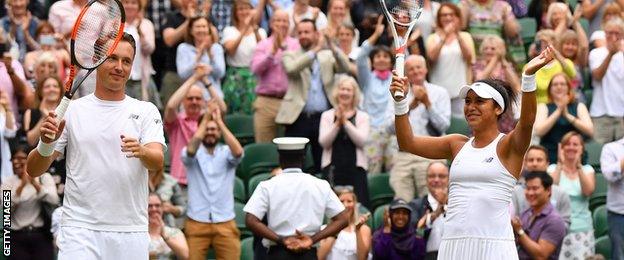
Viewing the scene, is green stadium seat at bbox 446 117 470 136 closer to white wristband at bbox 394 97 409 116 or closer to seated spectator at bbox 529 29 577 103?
seated spectator at bbox 529 29 577 103

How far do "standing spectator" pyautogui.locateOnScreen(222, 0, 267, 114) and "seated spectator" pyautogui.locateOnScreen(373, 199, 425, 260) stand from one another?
417cm

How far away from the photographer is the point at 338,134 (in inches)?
608

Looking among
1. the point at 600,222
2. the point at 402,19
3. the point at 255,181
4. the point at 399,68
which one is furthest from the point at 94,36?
the point at 600,222

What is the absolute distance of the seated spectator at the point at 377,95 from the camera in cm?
1588

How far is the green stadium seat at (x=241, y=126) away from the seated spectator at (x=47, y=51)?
1897 millimetres

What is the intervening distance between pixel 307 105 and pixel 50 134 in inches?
304

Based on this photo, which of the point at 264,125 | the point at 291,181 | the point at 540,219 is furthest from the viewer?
the point at 264,125

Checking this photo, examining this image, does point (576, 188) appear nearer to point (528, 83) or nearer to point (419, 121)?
point (419, 121)

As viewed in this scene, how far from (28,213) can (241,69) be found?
399cm

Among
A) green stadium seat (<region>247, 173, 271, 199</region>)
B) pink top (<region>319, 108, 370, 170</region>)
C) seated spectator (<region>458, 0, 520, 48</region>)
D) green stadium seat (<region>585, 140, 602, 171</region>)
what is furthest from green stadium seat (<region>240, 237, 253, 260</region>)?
seated spectator (<region>458, 0, 520, 48</region>)

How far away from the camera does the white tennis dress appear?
9.20m

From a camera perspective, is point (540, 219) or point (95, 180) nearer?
point (95, 180)

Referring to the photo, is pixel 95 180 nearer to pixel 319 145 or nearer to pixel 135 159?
pixel 135 159

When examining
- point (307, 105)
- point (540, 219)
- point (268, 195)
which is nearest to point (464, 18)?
point (307, 105)
